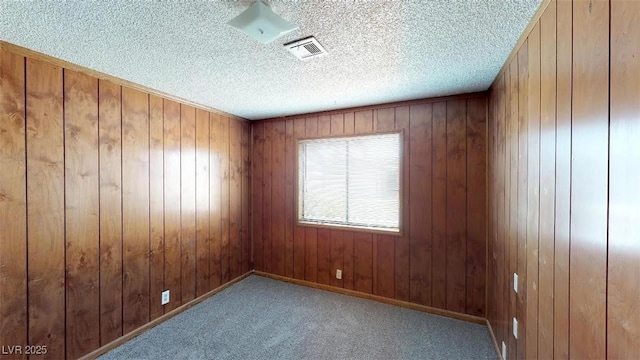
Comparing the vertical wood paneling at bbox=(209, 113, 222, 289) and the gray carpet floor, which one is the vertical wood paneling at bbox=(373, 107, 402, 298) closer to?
the gray carpet floor

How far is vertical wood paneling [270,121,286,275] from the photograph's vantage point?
3652mm

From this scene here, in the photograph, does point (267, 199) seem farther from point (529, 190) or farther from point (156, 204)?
point (529, 190)

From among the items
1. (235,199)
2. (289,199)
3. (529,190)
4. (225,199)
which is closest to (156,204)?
(225,199)

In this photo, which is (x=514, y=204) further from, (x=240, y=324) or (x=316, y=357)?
(x=240, y=324)

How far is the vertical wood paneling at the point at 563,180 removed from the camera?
1048 millimetres

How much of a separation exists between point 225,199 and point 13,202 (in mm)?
1906

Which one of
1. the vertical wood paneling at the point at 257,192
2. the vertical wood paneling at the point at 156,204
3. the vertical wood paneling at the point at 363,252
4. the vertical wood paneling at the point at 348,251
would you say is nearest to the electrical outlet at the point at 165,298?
the vertical wood paneling at the point at 156,204

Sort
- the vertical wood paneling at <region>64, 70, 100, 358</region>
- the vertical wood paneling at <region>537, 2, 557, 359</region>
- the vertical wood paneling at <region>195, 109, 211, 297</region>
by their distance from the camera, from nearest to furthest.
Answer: the vertical wood paneling at <region>537, 2, 557, 359</region> < the vertical wood paneling at <region>64, 70, 100, 358</region> < the vertical wood paneling at <region>195, 109, 211, 297</region>

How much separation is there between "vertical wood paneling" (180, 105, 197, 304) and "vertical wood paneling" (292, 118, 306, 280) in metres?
1.25

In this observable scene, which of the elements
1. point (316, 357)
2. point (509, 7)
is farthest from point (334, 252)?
point (509, 7)

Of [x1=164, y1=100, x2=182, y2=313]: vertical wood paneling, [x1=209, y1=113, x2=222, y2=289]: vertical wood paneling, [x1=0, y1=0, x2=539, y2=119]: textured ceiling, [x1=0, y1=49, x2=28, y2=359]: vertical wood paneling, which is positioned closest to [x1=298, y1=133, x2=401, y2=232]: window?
[x1=0, y1=0, x2=539, y2=119]: textured ceiling

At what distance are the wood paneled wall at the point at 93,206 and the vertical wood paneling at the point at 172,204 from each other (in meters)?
0.01

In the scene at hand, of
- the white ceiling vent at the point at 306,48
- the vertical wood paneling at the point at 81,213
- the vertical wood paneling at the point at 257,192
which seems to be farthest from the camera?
the vertical wood paneling at the point at 257,192

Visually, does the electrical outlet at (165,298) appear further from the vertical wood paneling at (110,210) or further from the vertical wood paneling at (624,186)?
the vertical wood paneling at (624,186)
